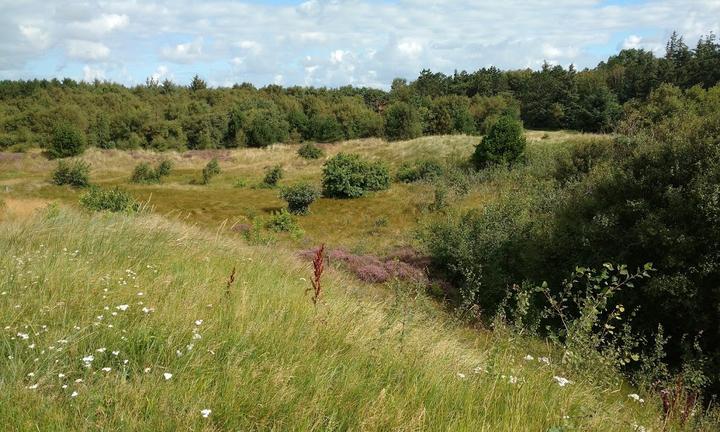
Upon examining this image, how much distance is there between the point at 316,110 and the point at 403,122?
2365cm

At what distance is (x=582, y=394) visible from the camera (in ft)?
10.8

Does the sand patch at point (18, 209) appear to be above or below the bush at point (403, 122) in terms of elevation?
below

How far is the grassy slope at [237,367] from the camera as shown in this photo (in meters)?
2.41

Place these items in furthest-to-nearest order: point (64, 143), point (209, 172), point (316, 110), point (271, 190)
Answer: point (316, 110) < point (64, 143) < point (209, 172) < point (271, 190)

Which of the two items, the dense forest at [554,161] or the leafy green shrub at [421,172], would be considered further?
the leafy green shrub at [421,172]

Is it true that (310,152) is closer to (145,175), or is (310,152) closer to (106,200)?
(145,175)

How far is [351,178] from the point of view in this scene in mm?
38656

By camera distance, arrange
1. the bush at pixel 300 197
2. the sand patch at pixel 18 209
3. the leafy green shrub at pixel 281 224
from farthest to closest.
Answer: the bush at pixel 300 197, the leafy green shrub at pixel 281 224, the sand patch at pixel 18 209

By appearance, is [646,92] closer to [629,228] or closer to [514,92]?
[514,92]

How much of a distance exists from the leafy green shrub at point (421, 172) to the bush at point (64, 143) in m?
40.3

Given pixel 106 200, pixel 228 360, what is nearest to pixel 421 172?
pixel 106 200

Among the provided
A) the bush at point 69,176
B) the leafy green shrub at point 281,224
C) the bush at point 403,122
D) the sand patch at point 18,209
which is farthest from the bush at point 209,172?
the sand patch at point 18,209

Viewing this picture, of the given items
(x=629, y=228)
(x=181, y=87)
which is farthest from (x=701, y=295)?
(x=181, y=87)

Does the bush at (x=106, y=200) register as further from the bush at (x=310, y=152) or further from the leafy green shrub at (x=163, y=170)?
the bush at (x=310, y=152)
